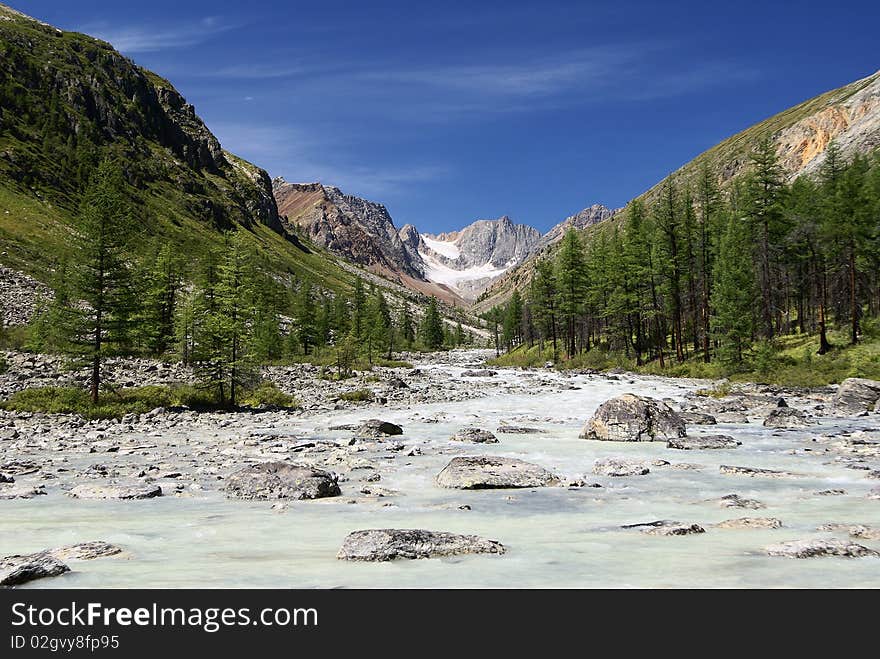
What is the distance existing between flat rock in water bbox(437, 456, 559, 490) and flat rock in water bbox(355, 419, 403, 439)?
7.48 m

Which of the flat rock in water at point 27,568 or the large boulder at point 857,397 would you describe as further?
the large boulder at point 857,397

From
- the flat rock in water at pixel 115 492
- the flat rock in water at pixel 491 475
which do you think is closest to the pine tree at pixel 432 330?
the flat rock in water at pixel 491 475

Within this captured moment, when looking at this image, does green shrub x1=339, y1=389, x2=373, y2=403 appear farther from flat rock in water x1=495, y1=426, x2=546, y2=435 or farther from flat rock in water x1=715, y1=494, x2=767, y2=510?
flat rock in water x1=715, y1=494, x2=767, y2=510

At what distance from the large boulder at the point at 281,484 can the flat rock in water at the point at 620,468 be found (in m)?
6.91

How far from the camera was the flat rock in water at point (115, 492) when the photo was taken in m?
10.8

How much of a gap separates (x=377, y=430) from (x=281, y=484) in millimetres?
9313

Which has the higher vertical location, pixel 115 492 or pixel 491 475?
pixel 115 492

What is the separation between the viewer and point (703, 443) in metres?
17.3

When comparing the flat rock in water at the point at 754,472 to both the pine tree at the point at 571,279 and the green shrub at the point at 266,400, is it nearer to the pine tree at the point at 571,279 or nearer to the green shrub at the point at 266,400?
the green shrub at the point at 266,400

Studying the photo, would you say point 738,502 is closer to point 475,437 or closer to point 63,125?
point 475,437

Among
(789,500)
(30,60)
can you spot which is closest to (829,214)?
(789,500)

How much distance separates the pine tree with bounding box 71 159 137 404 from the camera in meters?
25.0

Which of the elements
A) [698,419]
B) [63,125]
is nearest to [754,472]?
[698,419]
